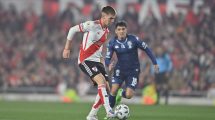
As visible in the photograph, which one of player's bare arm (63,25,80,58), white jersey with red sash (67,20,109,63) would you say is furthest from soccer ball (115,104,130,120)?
player's bare arm (63,25,80,58)

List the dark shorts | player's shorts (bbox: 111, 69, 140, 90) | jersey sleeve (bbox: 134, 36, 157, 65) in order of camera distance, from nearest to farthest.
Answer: jersey sleeve (bbox: 134, 36, 157, 65)
player's shorts (bbox: 111, 69, 140, 90)
the dark shorts

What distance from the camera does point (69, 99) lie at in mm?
29453

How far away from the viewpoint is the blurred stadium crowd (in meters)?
28.9

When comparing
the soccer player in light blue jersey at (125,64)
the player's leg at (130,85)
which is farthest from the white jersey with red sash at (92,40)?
the player's leg at (130,85)

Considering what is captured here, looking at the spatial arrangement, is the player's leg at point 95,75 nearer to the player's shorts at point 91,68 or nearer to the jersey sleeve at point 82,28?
the player's shorts at point 91,68

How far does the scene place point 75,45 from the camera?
3170 cm

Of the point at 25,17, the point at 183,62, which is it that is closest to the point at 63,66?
the point at 25,17

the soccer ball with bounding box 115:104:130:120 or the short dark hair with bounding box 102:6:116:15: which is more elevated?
the short dark hair with bounding box 102:6:116:15

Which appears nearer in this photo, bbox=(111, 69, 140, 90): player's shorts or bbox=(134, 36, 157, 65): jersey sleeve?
bbox=(134, 36, 157, 65): jersey sleeve

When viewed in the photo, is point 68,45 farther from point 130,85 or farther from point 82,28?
point 130,85

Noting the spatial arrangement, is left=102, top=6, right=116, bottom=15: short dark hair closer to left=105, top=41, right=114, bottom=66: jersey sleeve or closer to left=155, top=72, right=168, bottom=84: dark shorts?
left=105, top=41, right=114, bottom=66: jersey sleeve

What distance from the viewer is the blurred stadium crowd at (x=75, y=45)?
28.9m

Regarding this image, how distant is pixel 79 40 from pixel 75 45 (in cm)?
37

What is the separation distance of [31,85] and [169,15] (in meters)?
6.12
